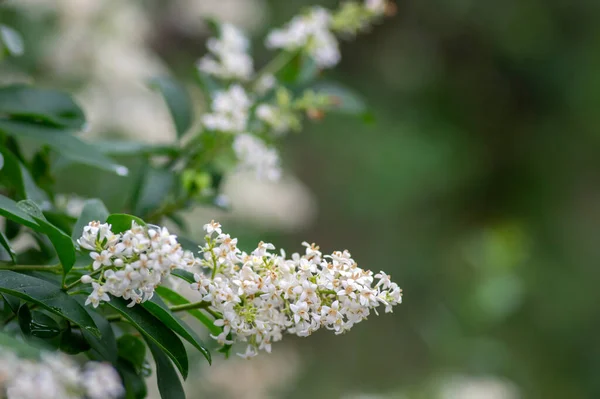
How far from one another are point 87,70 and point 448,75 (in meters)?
2.75

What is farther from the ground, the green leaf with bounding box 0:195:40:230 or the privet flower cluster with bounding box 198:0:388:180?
the privet flower cluster with bounding box 198:0:388:180

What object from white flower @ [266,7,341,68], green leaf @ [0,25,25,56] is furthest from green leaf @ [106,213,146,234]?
white flower @ [266,7,341,68]

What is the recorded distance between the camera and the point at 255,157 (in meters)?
0.91

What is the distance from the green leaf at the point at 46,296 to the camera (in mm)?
532

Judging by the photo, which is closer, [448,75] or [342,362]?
[342,362]

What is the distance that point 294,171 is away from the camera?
153 inches

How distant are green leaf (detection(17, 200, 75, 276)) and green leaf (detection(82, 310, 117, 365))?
5cm

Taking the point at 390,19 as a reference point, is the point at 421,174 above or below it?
below

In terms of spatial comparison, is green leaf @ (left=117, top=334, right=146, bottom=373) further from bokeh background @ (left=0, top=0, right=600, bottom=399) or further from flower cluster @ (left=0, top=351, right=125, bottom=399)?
bokeh background @ (left=0, top=0, right=600, bottom=399)

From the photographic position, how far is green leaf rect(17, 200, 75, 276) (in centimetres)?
53

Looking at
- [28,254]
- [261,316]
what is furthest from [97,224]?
[28,254]

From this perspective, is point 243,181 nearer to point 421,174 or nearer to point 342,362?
point 342,362

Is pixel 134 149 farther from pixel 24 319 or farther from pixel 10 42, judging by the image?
pixel 24 319

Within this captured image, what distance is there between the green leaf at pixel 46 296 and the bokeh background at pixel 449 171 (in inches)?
78.2
